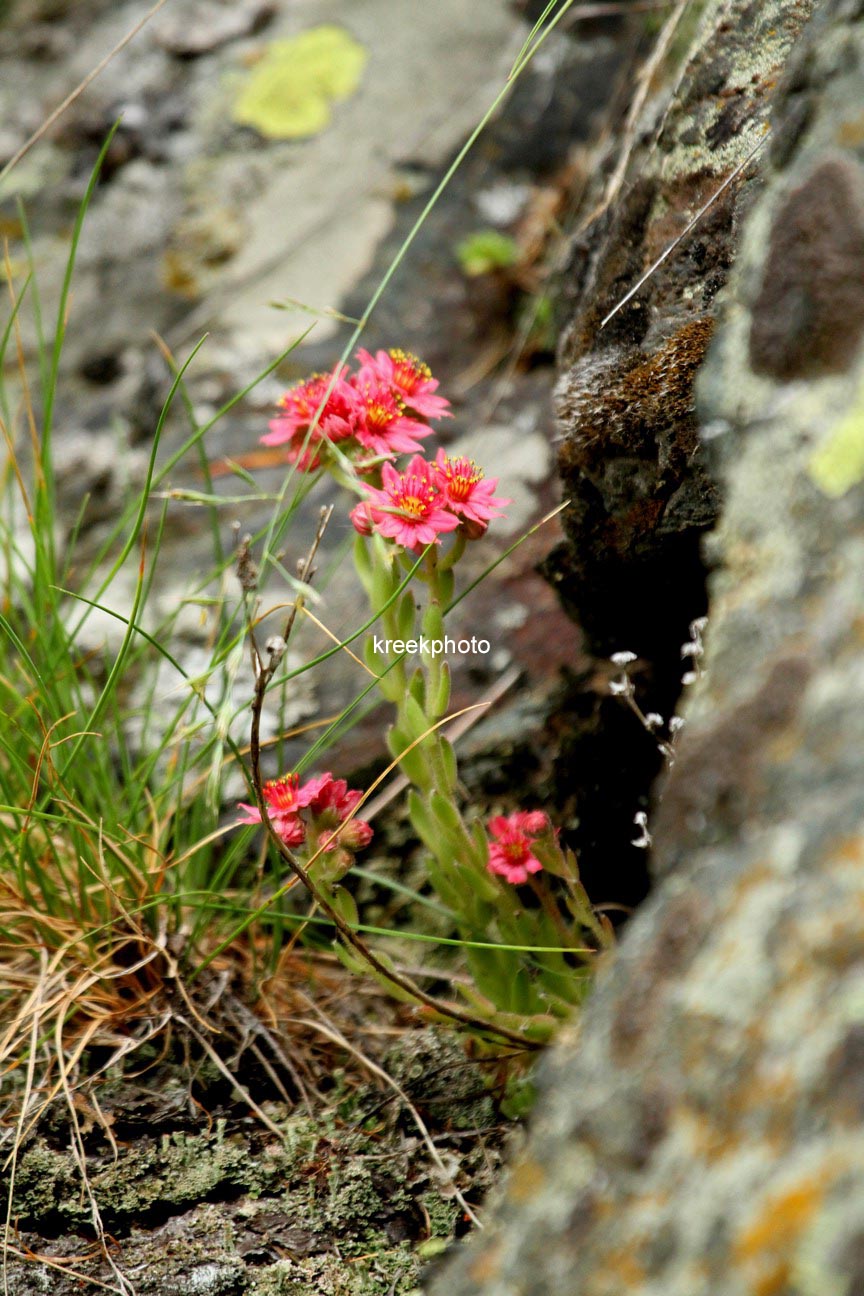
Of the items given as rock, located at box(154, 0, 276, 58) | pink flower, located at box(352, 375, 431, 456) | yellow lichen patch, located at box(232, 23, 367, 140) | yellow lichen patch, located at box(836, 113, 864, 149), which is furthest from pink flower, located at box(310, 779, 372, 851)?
rock, located at box(154, 0, 276, 58)

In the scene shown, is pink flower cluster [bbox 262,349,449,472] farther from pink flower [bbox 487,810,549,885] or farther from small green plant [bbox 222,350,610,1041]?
pink flower [bbox 487,810,549,885]

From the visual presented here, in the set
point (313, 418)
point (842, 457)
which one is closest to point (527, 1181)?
point (842, 457)

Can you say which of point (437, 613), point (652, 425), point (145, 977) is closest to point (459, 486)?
point (437, 613)

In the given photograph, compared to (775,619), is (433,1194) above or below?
below

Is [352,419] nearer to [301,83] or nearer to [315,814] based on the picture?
[315,814]

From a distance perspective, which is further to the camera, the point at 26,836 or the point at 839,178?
the point at 26,836

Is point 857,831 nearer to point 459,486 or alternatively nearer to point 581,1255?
point 581,1255

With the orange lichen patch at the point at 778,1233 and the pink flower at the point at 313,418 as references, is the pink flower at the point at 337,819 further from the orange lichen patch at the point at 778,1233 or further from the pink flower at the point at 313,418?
the orange lichen patch at the point at 778,1233
